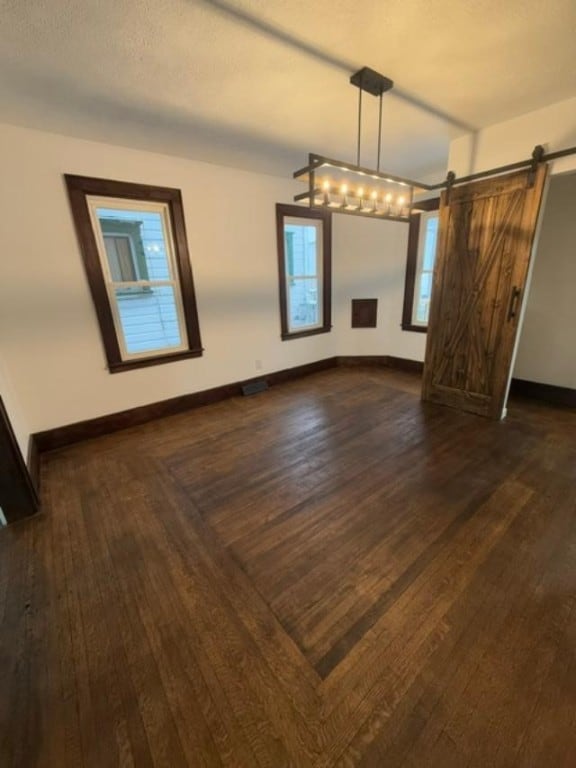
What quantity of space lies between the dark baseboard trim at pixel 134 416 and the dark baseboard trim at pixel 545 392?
2.94m

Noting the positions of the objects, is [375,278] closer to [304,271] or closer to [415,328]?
[415,328]

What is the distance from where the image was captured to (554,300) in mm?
3439

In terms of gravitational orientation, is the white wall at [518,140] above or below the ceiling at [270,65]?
below

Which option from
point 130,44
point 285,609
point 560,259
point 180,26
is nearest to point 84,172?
point 130,44

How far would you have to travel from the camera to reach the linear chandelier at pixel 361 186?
1993mm

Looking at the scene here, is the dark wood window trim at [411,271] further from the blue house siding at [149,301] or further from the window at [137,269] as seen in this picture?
the blue house siding at [149,301]

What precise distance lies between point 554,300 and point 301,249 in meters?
3.16

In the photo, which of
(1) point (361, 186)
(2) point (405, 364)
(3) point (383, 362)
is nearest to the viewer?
(1) point (361, 186)

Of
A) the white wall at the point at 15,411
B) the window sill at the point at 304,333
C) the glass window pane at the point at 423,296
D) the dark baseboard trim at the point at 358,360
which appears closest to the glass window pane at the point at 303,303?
the window sill at the point at 304,333

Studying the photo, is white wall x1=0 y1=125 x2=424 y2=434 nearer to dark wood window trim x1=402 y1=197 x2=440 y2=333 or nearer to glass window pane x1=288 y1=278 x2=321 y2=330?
dark wood window trim x1=402 y1=197 x2=440 y2=333

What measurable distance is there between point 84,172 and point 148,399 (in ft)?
7.30

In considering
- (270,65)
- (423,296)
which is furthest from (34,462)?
(423,296)

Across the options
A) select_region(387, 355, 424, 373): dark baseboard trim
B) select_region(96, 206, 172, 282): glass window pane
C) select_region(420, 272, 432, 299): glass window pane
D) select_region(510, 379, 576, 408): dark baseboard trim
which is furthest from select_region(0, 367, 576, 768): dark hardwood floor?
select_region(420, 272, 432, 299): glass window pane

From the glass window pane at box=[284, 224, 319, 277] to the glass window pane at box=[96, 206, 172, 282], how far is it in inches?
67.2
